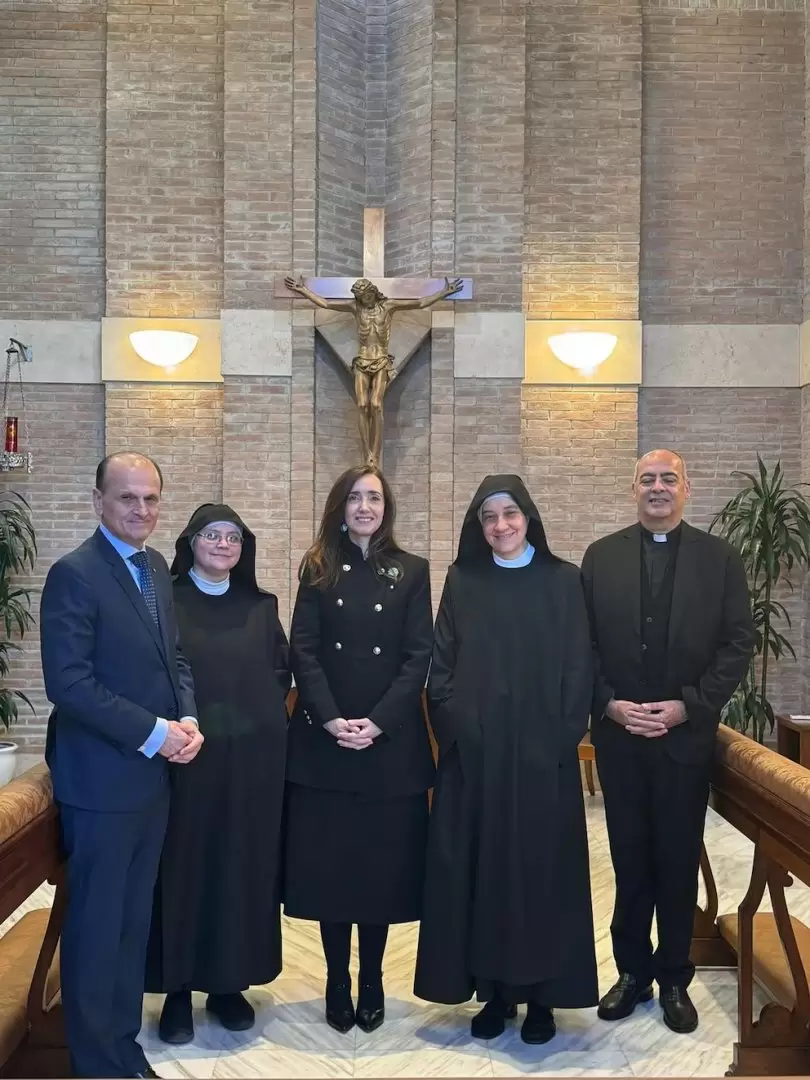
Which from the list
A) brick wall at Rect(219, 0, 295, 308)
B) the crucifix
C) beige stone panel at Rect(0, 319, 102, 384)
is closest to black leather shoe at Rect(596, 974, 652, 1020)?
the crucifix

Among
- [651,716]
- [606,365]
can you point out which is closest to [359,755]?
[651,716]

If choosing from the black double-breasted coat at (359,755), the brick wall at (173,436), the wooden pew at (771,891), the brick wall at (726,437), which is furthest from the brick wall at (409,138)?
the wooden pew at (771,891)

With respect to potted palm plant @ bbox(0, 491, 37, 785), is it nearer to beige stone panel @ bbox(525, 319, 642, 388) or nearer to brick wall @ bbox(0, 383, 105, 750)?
brick wall @ bbox(0, 383, 105, 750)

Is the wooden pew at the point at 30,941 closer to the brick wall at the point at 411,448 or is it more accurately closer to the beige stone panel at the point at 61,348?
the brick wall at the point at 411,448

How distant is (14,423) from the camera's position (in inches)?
285

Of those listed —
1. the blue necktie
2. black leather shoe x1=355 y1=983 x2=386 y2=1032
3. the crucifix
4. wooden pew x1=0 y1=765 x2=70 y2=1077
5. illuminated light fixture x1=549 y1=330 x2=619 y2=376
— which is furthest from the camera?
illuminated light fixture x1=549 y1=330 x2=619 y2=376

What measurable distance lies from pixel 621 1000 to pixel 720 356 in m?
5.66

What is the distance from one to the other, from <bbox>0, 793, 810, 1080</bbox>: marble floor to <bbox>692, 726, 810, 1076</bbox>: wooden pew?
0.19 metres

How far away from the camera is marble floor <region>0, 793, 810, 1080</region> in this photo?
3.09m

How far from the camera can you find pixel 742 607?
337 centimetres

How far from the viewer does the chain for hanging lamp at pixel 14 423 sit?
7.23 m

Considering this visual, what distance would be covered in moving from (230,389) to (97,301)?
54.6 inches

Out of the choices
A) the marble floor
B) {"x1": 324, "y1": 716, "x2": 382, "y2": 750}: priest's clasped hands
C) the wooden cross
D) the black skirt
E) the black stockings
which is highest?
the wooden cross

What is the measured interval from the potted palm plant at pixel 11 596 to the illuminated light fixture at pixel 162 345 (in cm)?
154
